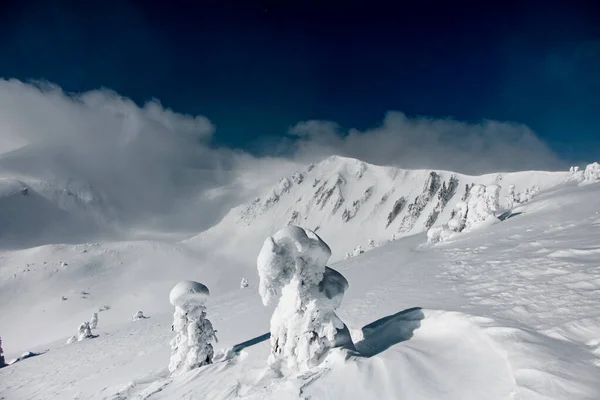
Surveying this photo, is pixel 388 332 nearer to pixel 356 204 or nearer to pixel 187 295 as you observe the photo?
pixel 187 295

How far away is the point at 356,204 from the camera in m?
159

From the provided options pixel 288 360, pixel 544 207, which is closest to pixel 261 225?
pixel 544 207

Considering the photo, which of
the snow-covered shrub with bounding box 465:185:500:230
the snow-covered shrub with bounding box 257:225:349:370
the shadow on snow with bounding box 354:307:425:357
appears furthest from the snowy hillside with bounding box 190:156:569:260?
the snow-covered shrub with bounding box 257:225:349:370

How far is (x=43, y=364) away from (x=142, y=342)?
751 cm

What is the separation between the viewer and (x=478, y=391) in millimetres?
6840

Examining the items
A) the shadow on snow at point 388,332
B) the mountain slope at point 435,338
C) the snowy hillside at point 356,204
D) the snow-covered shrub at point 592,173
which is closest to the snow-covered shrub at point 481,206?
the mountain slope at point 435,338

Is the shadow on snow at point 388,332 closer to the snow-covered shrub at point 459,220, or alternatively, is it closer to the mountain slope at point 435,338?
the mountain slope at point 435,338

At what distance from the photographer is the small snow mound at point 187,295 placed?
14.4 m

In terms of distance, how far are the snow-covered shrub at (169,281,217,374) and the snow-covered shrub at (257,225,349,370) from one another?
4.86 metres

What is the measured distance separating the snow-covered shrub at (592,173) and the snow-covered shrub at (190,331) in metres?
44.9

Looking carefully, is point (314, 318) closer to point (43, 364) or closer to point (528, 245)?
point (528, 245)

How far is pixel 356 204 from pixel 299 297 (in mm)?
150954

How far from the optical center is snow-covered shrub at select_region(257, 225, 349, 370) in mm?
10055

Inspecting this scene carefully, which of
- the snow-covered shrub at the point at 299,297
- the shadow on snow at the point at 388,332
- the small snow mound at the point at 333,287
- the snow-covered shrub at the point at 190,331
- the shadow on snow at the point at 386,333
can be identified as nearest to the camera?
the snow-covered shrub at the point at 299,297
